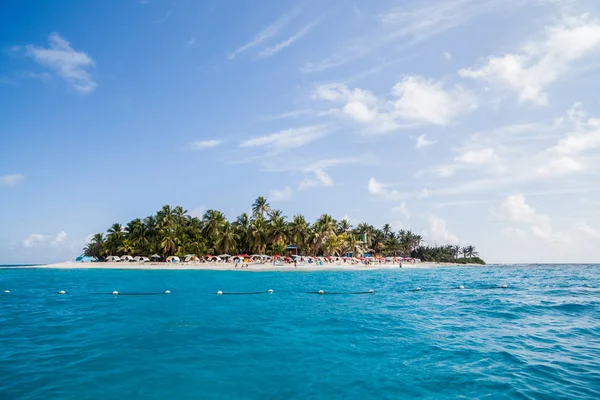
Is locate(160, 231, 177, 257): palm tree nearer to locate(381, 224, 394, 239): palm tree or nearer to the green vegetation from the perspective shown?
the green vegetation

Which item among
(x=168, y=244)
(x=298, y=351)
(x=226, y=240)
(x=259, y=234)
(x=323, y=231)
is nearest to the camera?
(x=298, y=351)

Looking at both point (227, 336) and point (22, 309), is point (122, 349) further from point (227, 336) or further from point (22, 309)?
point (22, 309)

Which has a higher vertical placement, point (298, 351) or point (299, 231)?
point (299, 231)

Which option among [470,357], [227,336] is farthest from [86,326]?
[470,357]

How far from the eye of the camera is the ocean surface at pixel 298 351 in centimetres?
988

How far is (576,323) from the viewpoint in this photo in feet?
63.2

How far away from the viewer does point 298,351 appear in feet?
44.9

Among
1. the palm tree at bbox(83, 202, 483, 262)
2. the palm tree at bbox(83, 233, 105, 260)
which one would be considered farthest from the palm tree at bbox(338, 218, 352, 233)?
the palm tree at bbox(83, 233, 105, 260)

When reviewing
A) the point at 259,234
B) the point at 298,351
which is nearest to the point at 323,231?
the point at 259,234

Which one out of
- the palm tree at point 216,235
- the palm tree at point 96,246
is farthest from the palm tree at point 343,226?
the palm tree at point 96,246

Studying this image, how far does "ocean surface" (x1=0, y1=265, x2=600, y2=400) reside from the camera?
988 centimetres

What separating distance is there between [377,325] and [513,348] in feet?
20.5

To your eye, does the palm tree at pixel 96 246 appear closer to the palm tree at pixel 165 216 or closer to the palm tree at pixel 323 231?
the palm tree at pixel 165 216

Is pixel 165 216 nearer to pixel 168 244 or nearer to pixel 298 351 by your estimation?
pixel 168 244
